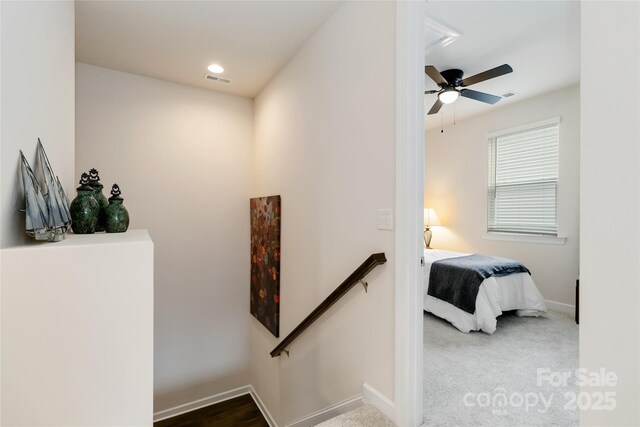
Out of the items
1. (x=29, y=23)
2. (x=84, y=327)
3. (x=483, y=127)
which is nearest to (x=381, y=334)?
(x=84, y=327)

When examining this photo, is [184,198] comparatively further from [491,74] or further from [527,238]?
[527,238]

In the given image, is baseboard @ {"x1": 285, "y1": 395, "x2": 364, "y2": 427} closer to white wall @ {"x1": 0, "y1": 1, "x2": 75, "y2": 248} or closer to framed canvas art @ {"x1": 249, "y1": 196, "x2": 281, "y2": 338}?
framed canvas art @ {"x1": 249, "y1": 196, "x2": 281, "y2": 338}

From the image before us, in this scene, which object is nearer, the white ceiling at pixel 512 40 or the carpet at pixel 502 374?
the carpet at pixel 502 374

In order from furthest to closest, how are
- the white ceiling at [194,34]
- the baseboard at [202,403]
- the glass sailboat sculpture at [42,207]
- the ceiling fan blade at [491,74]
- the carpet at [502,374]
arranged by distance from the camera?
the baseboard at [202,403] < the ceiling fan blade at [491,74] < the white ceiling at [194,34] < the carpet at [502,374] < the glass sailboat sculpture at [42,207]

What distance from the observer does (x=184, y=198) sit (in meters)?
3.40

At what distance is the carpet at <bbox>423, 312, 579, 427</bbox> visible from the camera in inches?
68.9

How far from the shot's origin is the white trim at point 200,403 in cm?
328

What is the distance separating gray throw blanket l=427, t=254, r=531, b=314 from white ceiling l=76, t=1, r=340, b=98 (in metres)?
2.74

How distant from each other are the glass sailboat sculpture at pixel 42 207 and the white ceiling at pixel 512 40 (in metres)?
2.44

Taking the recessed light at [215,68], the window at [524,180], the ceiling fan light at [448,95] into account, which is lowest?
the window at [524,180]

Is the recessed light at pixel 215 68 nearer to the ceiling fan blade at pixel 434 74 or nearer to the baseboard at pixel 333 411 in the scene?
the ceiling fan blade at pixel 434 74

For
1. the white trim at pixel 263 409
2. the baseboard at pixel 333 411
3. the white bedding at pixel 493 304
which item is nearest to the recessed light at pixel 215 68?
the baseboard at pixel 333 411

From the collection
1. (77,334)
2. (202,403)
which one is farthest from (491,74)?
(202,403)
